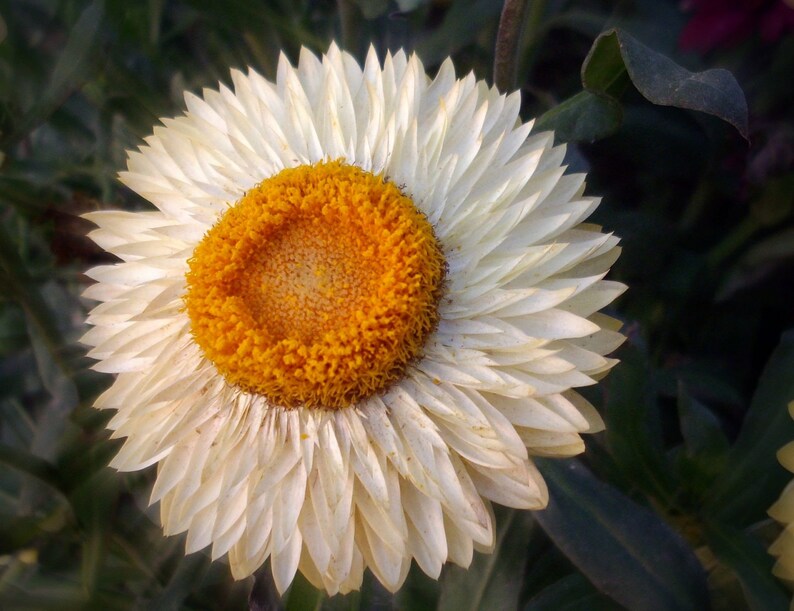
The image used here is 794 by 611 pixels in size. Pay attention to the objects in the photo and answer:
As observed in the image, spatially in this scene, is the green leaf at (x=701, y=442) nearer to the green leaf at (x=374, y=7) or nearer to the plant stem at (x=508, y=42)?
the plant stem at (x=508, y=42)

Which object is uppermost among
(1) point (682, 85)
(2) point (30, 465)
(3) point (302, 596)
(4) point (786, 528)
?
(1) point (682, 85)

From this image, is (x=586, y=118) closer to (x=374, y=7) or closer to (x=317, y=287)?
(x=374, y=7)

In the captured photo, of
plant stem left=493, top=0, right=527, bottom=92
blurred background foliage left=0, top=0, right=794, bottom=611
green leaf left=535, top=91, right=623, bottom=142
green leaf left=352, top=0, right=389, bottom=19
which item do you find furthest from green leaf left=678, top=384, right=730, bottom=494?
green leaf left=352, top=0, right=389, bottom=19

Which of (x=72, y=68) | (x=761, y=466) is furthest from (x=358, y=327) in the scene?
(x=72, y=68)

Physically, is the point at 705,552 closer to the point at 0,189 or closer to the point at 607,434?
the point at 607,434

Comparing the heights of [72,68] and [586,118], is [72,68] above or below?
below

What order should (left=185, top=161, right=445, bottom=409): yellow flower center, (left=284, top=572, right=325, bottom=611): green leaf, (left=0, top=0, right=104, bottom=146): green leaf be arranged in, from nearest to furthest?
(left=185, top=161, right=445, bottom=409): yellow flower center → (left=284, top=572, right=325, bottom=611): green leaf → (left=0, top=0, right=104, bottom=146): green leaf

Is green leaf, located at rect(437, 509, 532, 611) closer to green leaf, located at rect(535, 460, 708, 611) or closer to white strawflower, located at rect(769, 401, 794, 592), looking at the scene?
green leaf, located at rect(535, 460, 708, 611)
